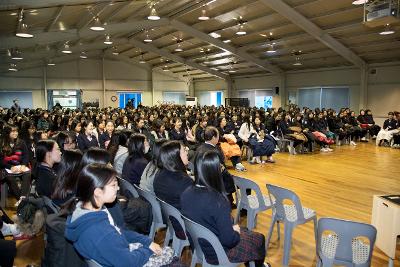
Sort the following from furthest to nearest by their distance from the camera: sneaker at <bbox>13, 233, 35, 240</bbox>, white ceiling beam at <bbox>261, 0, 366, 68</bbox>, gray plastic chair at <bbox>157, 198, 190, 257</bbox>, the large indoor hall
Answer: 1. white ceiling beam at <bbox>261, 0, 366, 68</bbox>
2. sneaker at <bbox>13, 233, 35, 240</bbox>
3. gray plastic chair at <bbox>157, 198, 190, 257</bbox>
4. the large indoor hall

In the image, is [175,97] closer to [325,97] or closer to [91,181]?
[325,97]

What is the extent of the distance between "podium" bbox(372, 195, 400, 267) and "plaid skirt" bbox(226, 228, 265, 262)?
1.26 m

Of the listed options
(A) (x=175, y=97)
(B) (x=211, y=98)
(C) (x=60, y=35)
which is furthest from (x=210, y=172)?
(A) (x=175, y=97)

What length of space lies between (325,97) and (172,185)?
16191mm

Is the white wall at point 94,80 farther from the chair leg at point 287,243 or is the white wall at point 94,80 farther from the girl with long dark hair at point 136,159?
the chair leg at point 287,243

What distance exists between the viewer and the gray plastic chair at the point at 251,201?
3586mm

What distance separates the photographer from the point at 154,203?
3.21 metres

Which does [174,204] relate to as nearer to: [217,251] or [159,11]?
[217,251]

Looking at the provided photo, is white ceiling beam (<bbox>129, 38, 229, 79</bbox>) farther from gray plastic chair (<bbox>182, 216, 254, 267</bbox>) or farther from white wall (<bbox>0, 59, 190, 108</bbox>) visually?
gray plastic chair (<bbox>182, 216, 254, 267</bbox>)

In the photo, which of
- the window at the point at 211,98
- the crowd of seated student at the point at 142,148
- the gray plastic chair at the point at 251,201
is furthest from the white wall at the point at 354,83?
the gray plastic chair at the point at 251,201

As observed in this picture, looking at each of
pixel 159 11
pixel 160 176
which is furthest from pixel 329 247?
pixel 159 11

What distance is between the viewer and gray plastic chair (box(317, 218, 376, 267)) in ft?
7.55

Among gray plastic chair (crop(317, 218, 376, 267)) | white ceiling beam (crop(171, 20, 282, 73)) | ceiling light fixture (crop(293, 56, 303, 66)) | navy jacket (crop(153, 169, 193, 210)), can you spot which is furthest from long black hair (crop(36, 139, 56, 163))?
ceiling light fixture (crop(293, 56, 303, 66))

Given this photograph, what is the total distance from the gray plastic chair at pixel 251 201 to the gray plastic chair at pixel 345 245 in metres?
1.02
